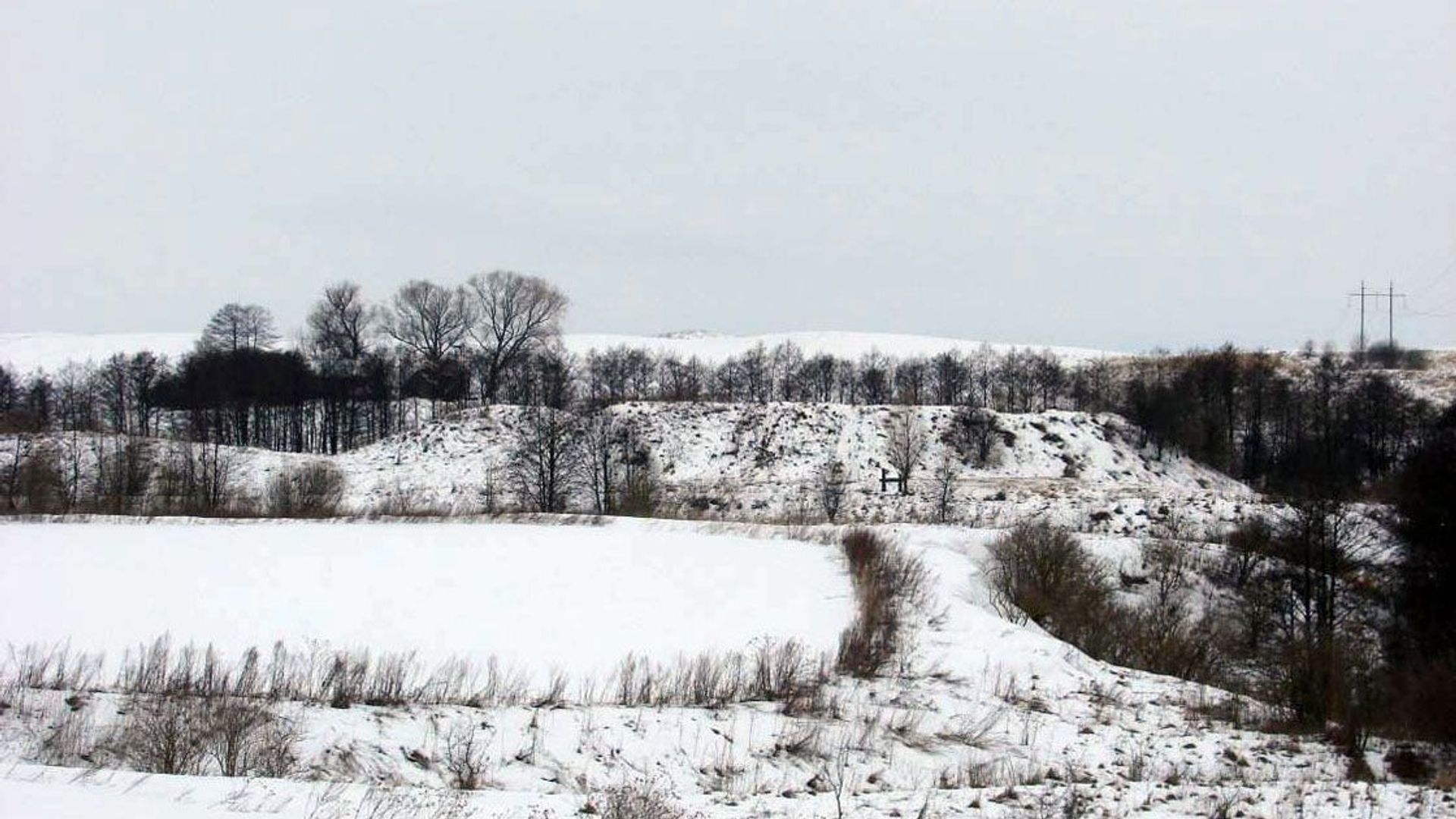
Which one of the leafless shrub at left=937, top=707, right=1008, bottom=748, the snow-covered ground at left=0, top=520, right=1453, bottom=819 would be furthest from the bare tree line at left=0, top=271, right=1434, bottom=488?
the leafless shrub at left=937, top=707, right=1008, bottom=748

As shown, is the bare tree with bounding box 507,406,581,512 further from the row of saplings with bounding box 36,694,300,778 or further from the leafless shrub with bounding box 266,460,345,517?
the row of saplings with bounding box 36,694,300,778

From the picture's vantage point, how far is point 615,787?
8.90 metres

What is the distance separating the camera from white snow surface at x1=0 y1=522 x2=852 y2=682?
15.5m

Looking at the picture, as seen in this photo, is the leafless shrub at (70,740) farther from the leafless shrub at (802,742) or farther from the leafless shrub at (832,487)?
the leafless shrub at (832,487)

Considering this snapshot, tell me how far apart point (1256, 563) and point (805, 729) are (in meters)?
27.9

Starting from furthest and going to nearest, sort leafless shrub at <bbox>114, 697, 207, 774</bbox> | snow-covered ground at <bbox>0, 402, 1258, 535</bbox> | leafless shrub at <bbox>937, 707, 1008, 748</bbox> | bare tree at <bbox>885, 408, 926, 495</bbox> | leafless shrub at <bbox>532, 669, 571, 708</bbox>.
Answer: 1. bare tree at <bbox>885, 408, 926, 495</bbox>
2. snow-covered ground at <bbox>0, 402, 1258, 535</bbox>
3. leafless shrub at <bbox>937, 707, 1008, 748</bbox>
4. leafless shrub at <bbox>532, 669, 571, 708</bbox>
5. leafless shrub at <bbox>114, 697, 207, 774</bbox>

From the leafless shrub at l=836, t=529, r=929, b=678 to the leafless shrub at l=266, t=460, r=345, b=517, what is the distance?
68.8ft

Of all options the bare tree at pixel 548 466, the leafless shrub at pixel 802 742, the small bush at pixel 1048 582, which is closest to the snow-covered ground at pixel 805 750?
the leafless shrub at pixel 802 742

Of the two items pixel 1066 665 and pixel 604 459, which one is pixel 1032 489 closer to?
pixel 604 459

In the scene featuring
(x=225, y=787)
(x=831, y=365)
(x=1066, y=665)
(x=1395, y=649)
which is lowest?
(x=1395, y=649)

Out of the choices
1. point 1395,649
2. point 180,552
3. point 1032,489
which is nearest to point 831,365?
point 1032,489

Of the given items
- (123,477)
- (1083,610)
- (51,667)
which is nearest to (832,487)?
(1083,610)

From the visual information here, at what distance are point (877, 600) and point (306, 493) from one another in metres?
28.6

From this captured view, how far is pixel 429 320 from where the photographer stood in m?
73.8
